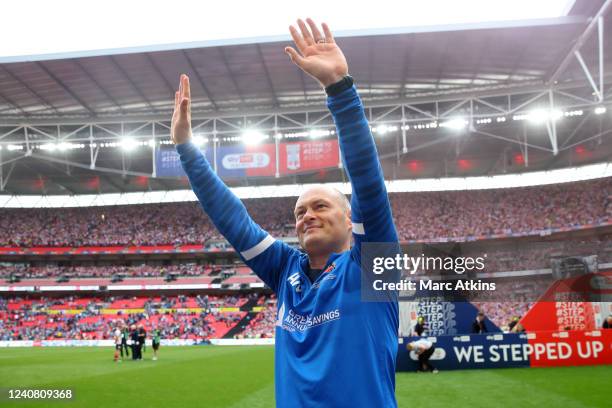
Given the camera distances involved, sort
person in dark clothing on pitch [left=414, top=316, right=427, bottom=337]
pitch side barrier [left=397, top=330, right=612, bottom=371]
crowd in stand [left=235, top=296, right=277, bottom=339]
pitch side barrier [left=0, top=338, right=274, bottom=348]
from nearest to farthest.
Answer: pitch side barrier [left=397, top=330, right=612, bottom=371] → person in dark clothing on pitch [left=414, top=316, right=427, bottom=337] → pitch side barrier [left=0, top=338, right=274, bottom=348] → crowd in stand [left=235, top=296, right=277, bottom=339]

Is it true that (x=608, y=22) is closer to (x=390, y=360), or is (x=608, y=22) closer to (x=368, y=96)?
(x=368, y=96)

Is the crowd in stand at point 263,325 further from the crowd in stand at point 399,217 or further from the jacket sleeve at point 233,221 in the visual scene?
the jacket sleeve at point 233,221

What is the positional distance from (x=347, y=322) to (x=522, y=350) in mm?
13514

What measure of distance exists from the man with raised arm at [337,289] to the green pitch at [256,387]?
284 inches

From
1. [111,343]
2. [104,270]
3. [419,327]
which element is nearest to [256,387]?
[419,327]

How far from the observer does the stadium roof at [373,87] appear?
82.7 ft

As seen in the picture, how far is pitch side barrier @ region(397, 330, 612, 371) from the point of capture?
526 inches

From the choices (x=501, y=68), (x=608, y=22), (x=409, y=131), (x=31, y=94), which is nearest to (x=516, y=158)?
(x=409, y=131)

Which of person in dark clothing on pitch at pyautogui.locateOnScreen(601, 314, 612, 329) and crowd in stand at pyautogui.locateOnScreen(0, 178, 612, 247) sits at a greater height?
crowd in stand at pyautogui.locateOnScreen(0, 178, 612, 247)

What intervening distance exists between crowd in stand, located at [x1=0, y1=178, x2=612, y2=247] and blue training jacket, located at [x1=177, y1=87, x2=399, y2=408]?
40858 millimetres

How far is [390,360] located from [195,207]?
5170 cm

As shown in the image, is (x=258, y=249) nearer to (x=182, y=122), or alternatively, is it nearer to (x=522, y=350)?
(x=182, y=122)

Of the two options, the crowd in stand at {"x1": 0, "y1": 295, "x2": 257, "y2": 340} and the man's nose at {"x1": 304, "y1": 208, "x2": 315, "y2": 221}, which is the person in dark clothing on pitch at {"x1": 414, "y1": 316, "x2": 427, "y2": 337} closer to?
the man's nose at {"x1": 304, "y1": 208, "x2": 315, "y2": 221}

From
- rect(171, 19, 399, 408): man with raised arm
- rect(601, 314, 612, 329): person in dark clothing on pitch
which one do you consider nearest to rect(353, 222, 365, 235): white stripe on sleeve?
rect(171, 19, 399, 408): man with raised arm
